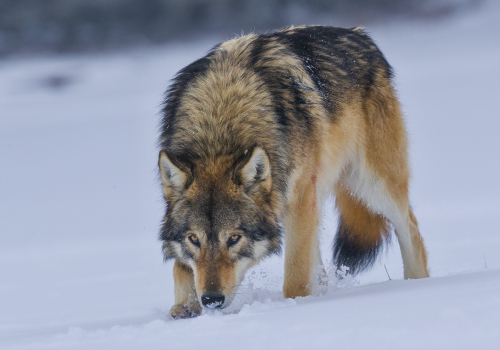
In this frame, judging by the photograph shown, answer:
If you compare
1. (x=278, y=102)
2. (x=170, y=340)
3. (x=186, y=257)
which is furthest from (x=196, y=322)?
(x=278, y=102)

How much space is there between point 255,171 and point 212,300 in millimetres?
667

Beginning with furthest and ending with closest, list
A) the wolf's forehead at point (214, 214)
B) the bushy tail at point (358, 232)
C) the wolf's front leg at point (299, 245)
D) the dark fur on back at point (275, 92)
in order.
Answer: the bushy tail at point (358, 232) → the wolf's front leg at point (299, 245) → the dark fur on back at point (275, 92) → the wolf's forehead at point (214, 214)

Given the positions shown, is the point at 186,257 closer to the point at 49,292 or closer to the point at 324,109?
the point at 324,109

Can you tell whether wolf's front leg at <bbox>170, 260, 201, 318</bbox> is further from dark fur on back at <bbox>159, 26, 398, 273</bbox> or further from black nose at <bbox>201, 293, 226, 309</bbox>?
Answer: black nose at <bbox>201, 293, 226, 309</bbox>

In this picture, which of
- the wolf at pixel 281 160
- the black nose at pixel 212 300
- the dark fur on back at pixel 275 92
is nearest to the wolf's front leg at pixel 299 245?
the wolf at pixel 281 160

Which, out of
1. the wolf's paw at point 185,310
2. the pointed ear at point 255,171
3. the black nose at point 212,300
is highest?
the pointed ear at point 255,171

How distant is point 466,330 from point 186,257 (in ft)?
5.24

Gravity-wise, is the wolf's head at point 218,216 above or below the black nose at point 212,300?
above

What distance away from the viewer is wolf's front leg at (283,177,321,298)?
11.3 feet

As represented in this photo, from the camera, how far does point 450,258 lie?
19.2ft

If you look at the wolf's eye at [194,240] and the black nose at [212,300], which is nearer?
the black nose at [212,300]

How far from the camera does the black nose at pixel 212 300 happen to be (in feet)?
8.84

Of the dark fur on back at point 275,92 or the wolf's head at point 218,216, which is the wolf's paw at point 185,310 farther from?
the dark fur on back at point 275,92

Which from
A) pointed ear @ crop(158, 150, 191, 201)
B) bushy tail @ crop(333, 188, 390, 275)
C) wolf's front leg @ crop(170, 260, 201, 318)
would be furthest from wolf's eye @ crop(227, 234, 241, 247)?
bushy tail @ crop(333, 188, 390, 275)
